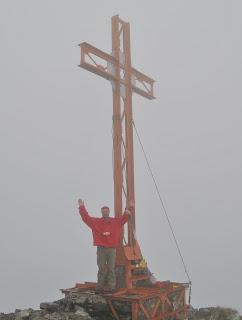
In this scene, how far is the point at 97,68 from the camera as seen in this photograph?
43.4 ft

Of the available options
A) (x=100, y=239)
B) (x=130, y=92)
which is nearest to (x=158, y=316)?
(x=100, y=239)

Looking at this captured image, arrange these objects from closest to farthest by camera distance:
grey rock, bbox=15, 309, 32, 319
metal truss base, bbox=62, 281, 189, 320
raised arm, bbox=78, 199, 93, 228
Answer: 1. grey rock, bbox=15, 309, 32, 319
2. metal truss base, bbox=62, 281, 189, 320
3. raised arm, bbox=78, 199, 93, 228

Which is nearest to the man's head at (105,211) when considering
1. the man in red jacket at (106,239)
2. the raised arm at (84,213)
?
the man in red jacket at (106,239)

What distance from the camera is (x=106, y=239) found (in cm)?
1232

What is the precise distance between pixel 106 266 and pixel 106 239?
2.46 feet

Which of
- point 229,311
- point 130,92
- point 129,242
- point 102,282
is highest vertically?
point 130,92

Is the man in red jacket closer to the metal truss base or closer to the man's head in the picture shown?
the man's head

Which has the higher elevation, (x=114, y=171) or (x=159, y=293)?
(x=114, y=171)

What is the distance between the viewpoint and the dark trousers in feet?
40.6

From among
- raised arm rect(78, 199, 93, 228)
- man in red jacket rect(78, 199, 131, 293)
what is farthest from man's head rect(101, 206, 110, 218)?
raised arm rect(78, 199, 93, 228)

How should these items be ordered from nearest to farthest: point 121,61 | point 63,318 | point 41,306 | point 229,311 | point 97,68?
point 63,318 → point 41,306 → point 97,68 → point 121,61 → point 229,311

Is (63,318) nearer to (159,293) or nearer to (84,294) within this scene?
(84,294)

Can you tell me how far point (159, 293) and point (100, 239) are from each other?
2.20 meters

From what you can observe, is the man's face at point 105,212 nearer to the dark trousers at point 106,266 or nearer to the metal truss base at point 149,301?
the dark trousers at point 106,266
